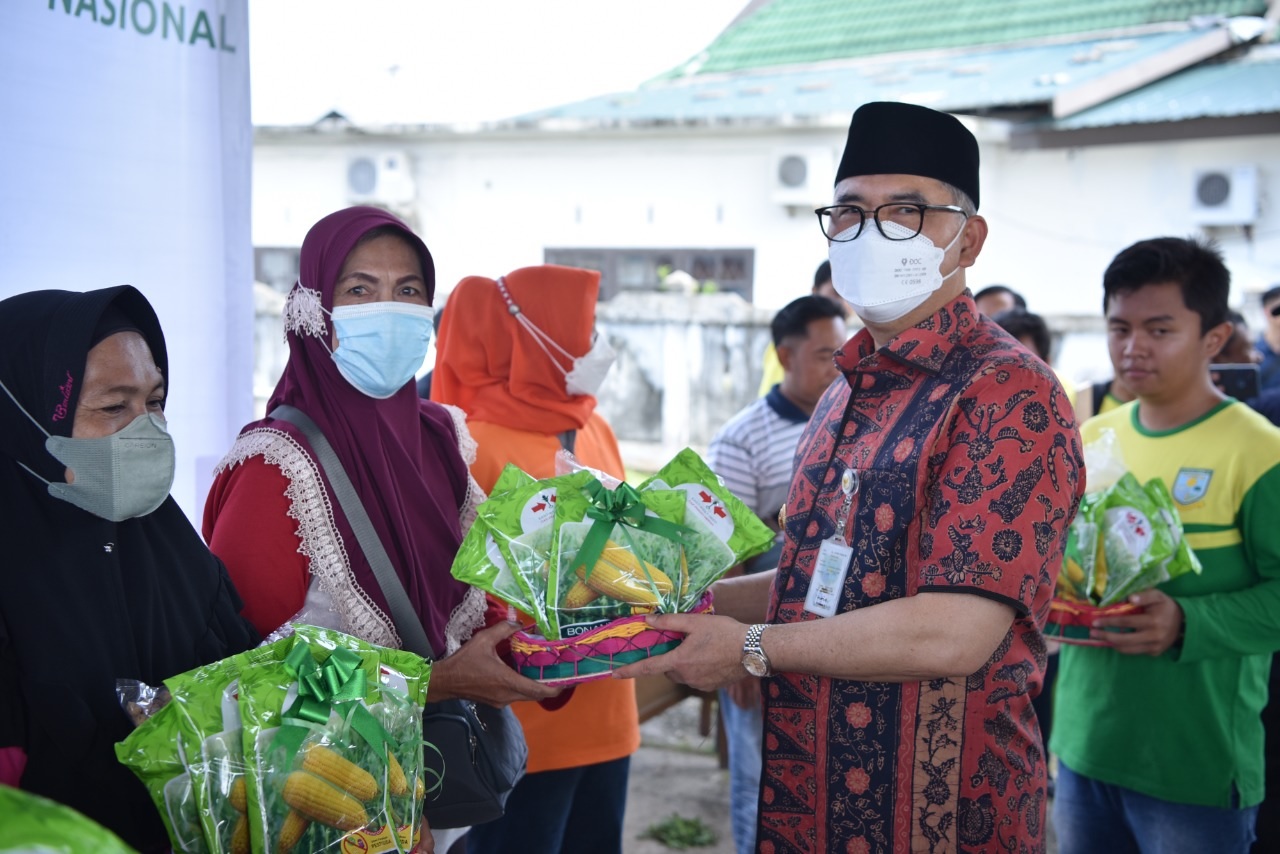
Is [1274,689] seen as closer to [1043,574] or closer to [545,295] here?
[1043,574]

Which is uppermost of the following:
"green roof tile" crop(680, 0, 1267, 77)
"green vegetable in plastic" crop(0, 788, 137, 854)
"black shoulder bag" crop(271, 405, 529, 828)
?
"green roof tile" crop(680, 0, 1267, 77)

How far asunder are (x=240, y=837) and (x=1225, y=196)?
14.2 m

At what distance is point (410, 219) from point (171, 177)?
1463cm

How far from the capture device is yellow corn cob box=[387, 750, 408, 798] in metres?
1.71

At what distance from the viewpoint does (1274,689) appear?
3.78 meters

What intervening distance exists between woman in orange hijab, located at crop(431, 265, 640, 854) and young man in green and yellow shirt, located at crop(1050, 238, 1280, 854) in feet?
→ 4.63

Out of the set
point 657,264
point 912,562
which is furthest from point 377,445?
point 657,264

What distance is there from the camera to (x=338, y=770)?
1.63 m

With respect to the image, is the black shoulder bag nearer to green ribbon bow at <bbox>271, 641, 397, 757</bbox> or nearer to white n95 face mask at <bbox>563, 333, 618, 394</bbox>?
green ribbon bow at <bbox>271, 641, 397, 757</bbox>

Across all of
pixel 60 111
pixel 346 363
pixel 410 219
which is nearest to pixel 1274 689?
pixel 346 363

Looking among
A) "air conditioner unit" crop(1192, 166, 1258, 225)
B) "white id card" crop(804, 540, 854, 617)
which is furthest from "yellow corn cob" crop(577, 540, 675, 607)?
"air conditioner unit" crop(1192, 166, 1258, 225)

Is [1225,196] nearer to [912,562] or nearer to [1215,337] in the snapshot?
[1215,337]

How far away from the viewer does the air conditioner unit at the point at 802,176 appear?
14.7 meters

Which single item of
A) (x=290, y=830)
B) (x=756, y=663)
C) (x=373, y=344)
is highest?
(x=373, y=344)
